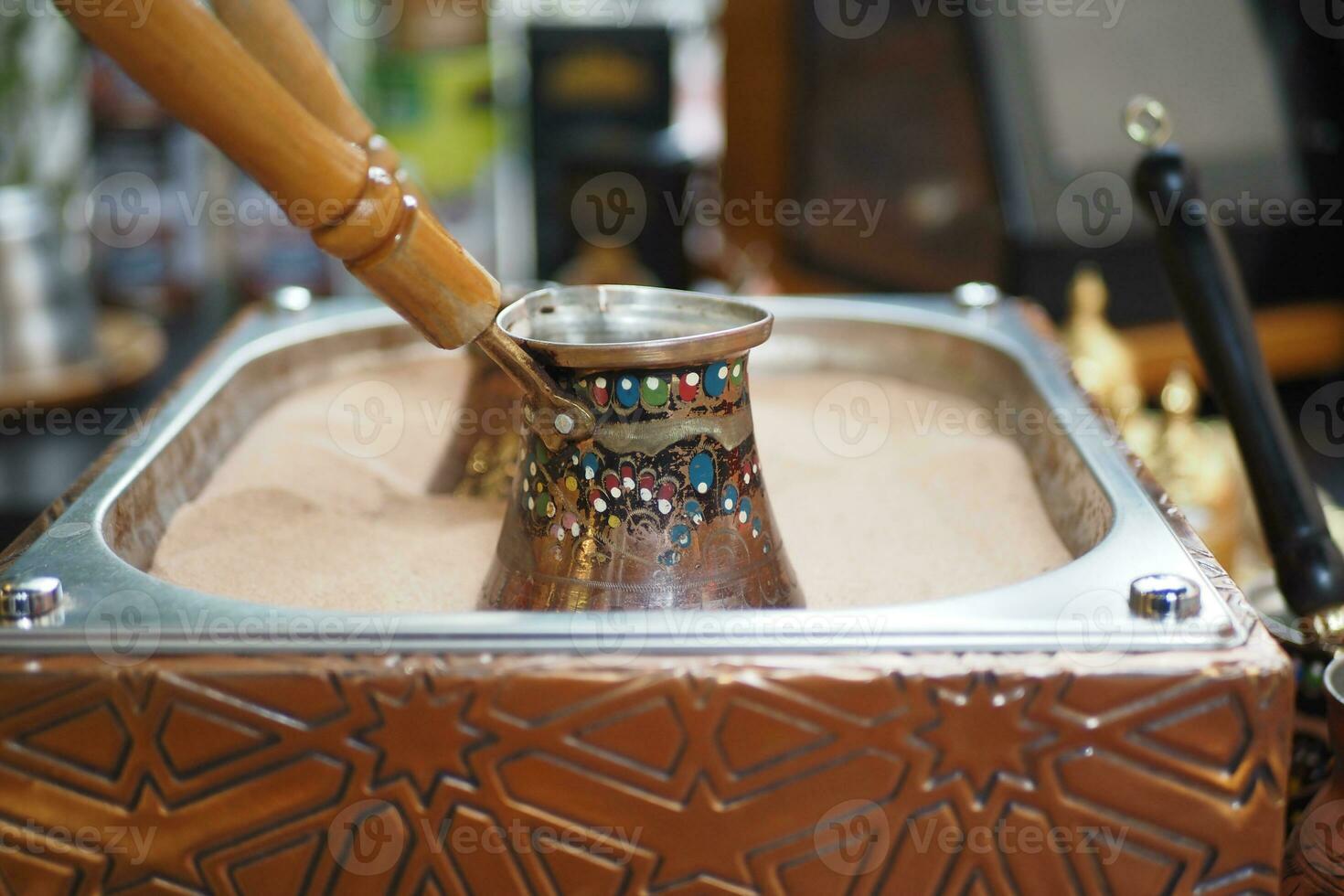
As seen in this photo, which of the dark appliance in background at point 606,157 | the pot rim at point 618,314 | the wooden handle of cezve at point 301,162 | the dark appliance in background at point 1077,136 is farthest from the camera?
the dark appliance in background at point 606,157

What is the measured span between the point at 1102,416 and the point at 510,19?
7.52 feet

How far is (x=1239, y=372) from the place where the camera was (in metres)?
0.82

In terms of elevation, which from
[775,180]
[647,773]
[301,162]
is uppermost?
[301,162]

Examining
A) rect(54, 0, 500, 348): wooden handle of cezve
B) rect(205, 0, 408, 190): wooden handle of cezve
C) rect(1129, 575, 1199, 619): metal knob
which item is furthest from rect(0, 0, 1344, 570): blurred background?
rect(1129, 575, 1199, 619): metal knob

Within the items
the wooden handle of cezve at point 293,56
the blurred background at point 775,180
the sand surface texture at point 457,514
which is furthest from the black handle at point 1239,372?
the wooden handle of cezve at point 293,56

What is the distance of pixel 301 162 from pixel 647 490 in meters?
0.22

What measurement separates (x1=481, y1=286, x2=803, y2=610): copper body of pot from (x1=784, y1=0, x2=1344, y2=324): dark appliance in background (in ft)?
3.69

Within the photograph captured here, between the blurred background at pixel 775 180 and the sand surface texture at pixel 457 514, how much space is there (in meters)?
0.25

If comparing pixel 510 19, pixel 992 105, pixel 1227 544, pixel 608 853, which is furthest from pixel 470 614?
pixel 510 19

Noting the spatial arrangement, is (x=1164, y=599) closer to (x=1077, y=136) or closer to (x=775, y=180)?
(x=1077, y=136)

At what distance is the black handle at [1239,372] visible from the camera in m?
0.81

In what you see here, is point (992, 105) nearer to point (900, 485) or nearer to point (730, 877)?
point (900, 485)

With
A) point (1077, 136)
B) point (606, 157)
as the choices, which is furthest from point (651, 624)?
point (606, 157)

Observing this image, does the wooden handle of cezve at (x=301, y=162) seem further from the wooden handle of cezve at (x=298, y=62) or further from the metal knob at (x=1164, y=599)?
the metal knob at (x=1164, y=599)
